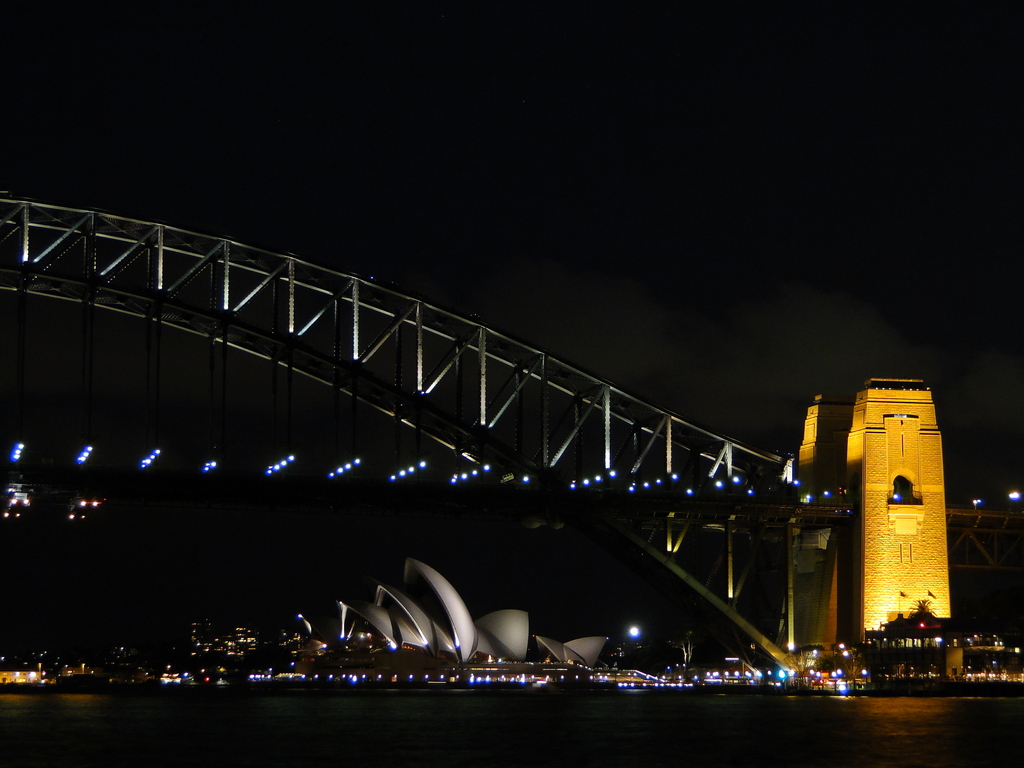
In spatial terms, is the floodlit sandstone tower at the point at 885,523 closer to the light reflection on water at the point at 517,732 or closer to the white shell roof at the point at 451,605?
the light reflection on water at the point at 517,732

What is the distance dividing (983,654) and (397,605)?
42.9 metres

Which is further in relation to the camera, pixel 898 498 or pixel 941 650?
pixel 941 650

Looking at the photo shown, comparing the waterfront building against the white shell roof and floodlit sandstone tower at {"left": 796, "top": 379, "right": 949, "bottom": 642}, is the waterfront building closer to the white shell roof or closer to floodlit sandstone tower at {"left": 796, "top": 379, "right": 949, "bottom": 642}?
floodlit sandstone tower at {"left": 796, "top": 379, "right": 949, "bottom": 642}

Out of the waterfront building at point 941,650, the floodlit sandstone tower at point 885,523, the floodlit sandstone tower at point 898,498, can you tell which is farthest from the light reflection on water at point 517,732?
the floodlit sandstone tower at point 898,498

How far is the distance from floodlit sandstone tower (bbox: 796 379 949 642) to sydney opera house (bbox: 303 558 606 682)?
31.6 m

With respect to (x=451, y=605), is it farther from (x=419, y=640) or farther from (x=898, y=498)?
(x=898, y=498)

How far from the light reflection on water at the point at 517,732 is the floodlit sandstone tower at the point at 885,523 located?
19.3ft

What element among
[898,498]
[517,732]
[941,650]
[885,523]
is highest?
[898,498]

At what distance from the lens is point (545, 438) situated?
98812 mm

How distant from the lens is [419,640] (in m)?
125

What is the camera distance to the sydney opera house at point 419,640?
125 meters

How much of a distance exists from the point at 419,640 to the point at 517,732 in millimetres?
56783

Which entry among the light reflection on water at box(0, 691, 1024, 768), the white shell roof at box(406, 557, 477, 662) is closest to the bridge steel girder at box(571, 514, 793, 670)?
the light reflection on water at box(0, 691, 1024, 768)

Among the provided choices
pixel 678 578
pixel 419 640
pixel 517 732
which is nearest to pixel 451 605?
pixel 419 640
